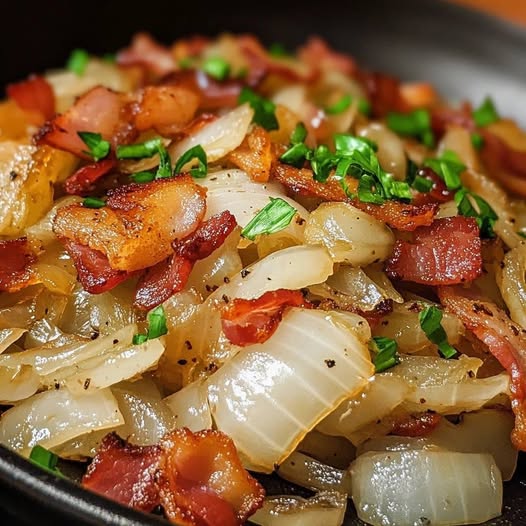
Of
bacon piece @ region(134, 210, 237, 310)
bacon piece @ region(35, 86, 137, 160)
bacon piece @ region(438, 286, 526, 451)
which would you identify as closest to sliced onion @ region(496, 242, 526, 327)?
bacon piece @ region(438, 286, 526, 451)

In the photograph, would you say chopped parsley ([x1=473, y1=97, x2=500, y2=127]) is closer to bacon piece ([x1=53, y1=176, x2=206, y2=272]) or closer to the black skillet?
the black skillet

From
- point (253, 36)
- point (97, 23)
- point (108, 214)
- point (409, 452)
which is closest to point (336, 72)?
point (253, 36)

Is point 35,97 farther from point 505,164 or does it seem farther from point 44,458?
point 505,164

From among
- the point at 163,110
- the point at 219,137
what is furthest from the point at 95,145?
the point at 219,137

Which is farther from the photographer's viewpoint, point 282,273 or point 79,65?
point 79,65

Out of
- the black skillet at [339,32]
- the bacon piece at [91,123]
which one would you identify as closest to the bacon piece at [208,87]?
the bacon piece at [91,123]

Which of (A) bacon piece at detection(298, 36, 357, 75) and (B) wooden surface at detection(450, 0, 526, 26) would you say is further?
(B) wooden surface at detection(450, 0, 526, 26)
